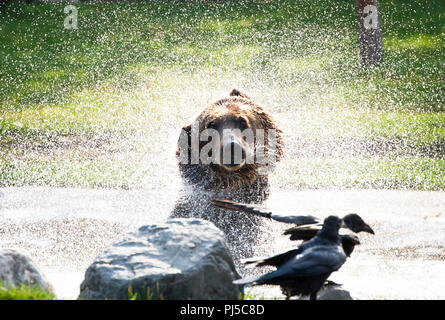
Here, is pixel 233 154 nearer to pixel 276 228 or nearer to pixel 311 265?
pixel 276 228

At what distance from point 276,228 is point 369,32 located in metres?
6.42

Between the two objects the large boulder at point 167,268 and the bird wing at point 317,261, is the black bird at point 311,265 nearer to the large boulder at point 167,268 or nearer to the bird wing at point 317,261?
the bird wing at point 317,261

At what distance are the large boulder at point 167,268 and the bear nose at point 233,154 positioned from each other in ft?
5.49

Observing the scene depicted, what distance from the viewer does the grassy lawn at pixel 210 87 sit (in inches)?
312

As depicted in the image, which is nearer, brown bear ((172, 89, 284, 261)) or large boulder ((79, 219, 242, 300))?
large boulder ((79, 219, 242, 300))

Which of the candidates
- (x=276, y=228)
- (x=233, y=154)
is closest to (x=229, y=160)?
(x=233, y=154)

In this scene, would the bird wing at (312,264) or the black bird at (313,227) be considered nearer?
the bird wing at (312,264)

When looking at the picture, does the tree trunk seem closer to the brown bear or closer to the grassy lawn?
the grassy lawn

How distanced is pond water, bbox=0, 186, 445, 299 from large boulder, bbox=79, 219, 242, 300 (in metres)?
0.35

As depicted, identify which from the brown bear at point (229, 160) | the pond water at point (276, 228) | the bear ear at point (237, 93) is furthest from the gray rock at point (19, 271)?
the bear ear at point (237, 93)

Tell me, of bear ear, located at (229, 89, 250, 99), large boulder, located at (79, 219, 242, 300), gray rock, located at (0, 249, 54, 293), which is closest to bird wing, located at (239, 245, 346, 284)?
large boulder, located at (79, 219, 242, 300)

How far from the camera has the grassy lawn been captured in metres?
7.92

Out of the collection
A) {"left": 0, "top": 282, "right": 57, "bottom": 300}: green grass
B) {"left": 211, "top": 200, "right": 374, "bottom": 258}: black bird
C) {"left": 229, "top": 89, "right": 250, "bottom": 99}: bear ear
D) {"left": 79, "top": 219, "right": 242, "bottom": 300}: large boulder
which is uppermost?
{"left": 229, "top": 89, "right": 250, "bottom": 99}: bear ear
